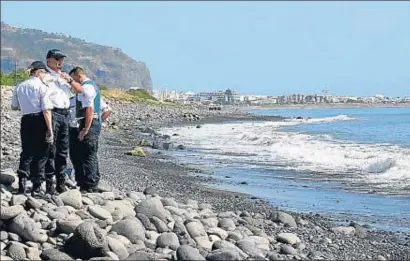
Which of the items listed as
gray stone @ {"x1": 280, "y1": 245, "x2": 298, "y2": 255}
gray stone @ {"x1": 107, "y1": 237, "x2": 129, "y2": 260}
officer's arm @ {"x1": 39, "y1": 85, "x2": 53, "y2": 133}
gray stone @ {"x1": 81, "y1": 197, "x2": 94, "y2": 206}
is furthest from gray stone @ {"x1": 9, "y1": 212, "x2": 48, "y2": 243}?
gray stone @ {"x1": 280, "y1": 245, "x2": 298, "y2": 255}

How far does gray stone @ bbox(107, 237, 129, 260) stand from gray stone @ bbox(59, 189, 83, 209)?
1268 millimetres

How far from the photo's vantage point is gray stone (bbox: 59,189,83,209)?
833 cm

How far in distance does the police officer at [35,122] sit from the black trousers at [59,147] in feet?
0.74

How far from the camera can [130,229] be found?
7609 millimetres

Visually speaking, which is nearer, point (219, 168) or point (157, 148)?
point (219, 168)

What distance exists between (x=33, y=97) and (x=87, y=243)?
2.30m

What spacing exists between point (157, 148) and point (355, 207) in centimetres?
1512

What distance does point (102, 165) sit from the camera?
1762 cm

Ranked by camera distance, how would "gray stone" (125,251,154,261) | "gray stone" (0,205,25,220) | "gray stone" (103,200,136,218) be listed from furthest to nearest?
"gray stone" (103,200,136,218), "gray stone" (0,205,25,220), "gray stone" (125,251,154,261)

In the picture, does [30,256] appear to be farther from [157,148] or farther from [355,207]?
[157,148]

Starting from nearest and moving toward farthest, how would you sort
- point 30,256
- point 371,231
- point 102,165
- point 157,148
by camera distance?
point 30,256 → point 371,231 → point 102,165 → point 157,148

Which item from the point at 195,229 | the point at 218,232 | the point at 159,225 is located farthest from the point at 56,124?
the point at 218,232

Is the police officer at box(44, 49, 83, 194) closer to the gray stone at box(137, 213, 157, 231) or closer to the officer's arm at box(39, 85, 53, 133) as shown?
the officer's arm at box(39, 85, 53, 133)

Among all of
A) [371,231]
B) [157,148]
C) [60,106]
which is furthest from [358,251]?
[157,148]
